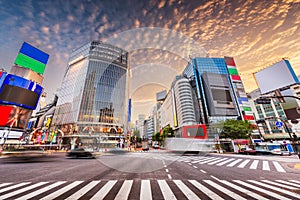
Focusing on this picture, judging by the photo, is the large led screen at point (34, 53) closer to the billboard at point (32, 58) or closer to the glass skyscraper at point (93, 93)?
the billboard at point (32, 58)

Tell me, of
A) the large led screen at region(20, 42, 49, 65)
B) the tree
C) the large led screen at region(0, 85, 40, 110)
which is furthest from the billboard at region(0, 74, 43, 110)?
the tree

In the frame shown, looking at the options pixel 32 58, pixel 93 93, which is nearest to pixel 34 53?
pixel 32 58

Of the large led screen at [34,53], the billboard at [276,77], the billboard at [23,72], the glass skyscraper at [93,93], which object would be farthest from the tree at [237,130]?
the billboard at [23,72]

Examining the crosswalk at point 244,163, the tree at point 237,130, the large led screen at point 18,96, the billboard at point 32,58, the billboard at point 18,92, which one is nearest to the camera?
the crosswalk at point 244,163

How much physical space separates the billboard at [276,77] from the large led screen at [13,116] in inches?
3939

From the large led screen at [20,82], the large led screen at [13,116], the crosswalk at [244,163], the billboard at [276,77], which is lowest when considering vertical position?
the crosswalk at [244,163]

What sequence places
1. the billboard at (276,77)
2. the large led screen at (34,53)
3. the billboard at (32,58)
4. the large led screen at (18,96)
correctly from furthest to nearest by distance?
the billboard at (276,77)
the large led screen at (34,53)
the billboard at (32,58)
the large led screen at (18,96)

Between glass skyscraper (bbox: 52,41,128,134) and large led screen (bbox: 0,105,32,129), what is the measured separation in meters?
15.0

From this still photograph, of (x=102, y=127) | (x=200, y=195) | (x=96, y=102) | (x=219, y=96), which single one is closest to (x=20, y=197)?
(x=200, y=195)

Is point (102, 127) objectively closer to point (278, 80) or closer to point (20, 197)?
point (20, 197)

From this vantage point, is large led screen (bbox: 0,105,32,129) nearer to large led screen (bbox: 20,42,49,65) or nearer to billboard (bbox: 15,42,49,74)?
billboard (bbox: 15,42,49,74)

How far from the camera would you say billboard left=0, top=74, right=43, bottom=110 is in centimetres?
4503

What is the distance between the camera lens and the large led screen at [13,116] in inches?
1790

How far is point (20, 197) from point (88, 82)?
7147 cm
